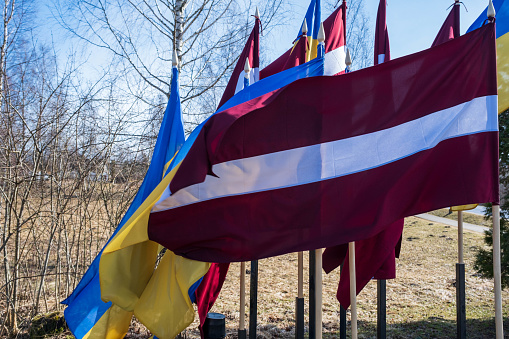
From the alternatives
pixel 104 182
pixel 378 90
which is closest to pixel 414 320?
pixel 378 90

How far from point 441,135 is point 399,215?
642 millimetres

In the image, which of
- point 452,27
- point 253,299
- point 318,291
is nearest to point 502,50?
point 452,27

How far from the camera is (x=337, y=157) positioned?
3188mm

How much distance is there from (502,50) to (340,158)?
6.17 ft

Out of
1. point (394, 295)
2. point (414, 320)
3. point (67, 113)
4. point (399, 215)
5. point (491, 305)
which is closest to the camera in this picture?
point (399, 215)

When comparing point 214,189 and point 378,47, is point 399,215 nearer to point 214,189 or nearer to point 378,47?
point 214,189

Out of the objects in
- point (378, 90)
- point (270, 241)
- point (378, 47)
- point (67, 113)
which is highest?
point (378, 47)

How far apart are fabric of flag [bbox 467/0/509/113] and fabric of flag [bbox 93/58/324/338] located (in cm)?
151

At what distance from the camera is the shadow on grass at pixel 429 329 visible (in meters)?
5.88

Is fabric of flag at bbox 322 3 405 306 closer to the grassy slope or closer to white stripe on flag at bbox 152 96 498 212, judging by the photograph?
white stripe on flag at bbox 152 96 498 212

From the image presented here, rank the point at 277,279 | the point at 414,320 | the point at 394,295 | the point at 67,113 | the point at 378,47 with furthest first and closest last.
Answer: the point at 277,279
the point at 394,295
the point at 414,320
the point at 67,113
the point at 378,47

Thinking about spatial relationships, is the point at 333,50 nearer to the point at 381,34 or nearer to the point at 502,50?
the point at 381,34

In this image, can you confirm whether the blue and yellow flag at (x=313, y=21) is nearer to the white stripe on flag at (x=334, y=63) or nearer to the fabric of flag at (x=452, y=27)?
the white stripe on flag at (x=334, y=63)

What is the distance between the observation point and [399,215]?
3.04m
